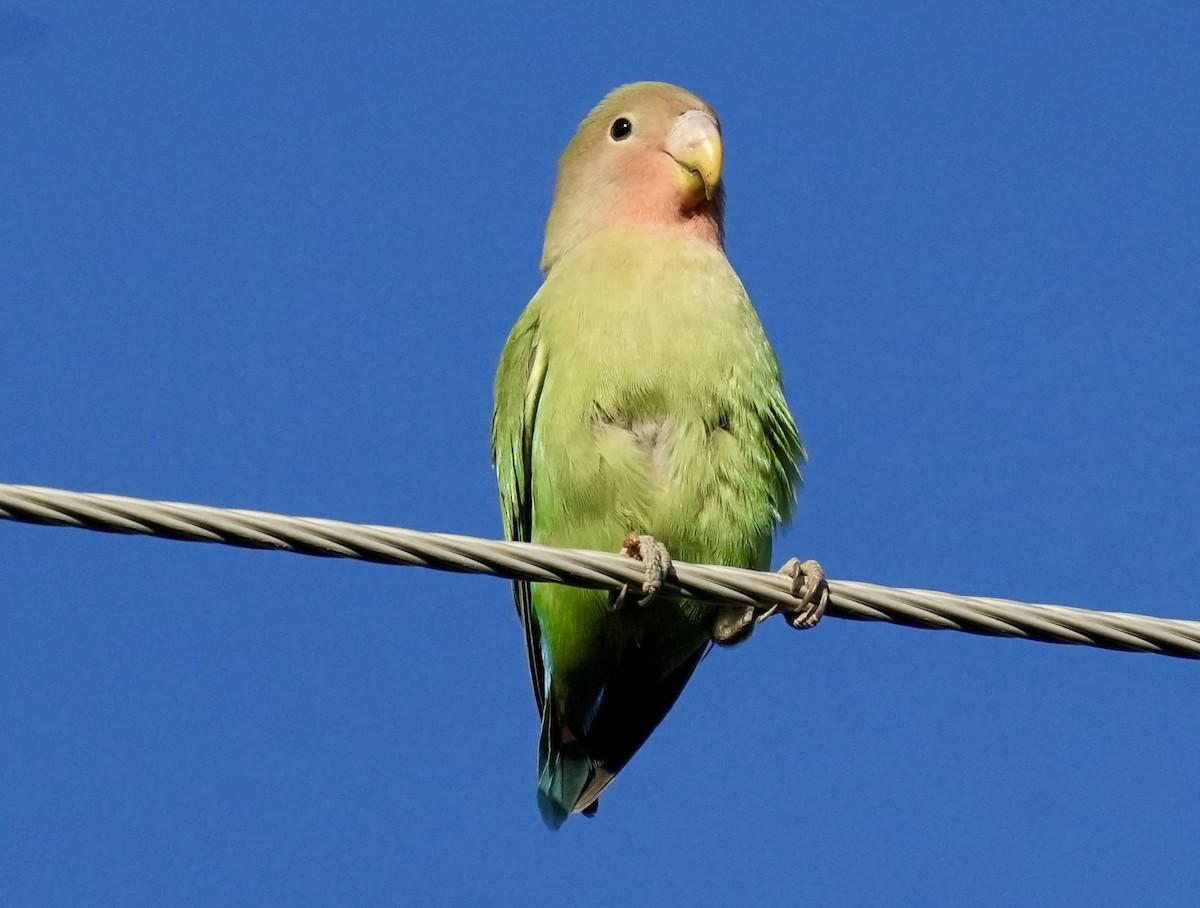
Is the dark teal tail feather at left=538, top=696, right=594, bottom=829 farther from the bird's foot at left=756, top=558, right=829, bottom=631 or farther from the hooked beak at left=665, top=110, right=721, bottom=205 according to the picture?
the hooked beak at left=665, top=110, right=721, bottom=205

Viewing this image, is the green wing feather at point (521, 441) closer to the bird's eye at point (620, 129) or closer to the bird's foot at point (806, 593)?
the bird's eye at point (620, 129)

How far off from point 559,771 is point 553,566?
2649 mm

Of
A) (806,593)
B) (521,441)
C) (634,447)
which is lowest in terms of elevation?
(806,593)

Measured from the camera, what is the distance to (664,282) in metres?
5.44

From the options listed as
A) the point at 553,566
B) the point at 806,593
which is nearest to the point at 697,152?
the point at 806,593

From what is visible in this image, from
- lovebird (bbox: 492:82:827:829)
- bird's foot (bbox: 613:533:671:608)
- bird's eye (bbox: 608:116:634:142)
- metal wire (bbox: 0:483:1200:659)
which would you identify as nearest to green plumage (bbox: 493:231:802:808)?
lovebird (bbox: 492:82:827:829)

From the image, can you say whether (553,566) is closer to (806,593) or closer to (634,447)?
(806,593)

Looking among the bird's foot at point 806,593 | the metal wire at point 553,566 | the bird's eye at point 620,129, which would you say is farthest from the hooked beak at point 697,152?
the metal wire at point 553,566

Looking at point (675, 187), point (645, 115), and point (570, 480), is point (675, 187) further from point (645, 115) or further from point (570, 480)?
point (570, 480)

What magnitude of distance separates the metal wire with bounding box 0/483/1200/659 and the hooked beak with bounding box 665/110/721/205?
2363 mm

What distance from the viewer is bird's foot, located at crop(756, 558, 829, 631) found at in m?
4.18

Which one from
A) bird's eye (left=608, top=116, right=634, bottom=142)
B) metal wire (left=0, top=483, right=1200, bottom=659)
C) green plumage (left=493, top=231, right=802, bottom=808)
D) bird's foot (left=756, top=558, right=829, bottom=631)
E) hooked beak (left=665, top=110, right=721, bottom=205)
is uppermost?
bird's eye (left=608, top=116, right=634, bottom=142)

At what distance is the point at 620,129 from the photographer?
6383 mm

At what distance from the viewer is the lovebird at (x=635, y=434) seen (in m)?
5.07
